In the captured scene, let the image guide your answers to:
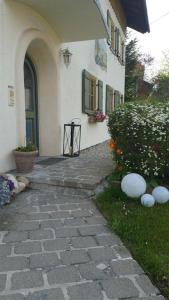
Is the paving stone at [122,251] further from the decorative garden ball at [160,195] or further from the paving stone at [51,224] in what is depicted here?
the decorative garden ball at [160,195]

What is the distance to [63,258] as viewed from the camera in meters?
2.42

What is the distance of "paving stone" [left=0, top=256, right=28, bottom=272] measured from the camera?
226cm

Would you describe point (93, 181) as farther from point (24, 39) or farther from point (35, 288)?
point (24, 39)

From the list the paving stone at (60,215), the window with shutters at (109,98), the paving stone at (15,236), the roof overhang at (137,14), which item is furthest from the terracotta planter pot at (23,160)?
the roof overhang at (137,14)

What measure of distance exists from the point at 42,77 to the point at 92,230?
163 inches

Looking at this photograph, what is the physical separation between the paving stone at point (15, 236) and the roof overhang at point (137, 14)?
11.7 metres

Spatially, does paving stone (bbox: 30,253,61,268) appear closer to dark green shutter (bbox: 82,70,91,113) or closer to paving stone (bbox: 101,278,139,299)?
paving stone (bbox: 101,278,139,299)

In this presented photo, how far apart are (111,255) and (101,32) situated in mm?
4636

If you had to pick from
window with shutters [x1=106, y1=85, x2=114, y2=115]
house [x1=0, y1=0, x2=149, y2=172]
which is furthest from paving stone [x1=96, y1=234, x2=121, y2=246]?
window with shutters [x1=106, y1=85, x2=114, y2=115]

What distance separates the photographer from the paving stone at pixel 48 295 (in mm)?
1920

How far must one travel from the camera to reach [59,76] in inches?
253

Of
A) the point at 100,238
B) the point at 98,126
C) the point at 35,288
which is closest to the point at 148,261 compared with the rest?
the point at 100,238

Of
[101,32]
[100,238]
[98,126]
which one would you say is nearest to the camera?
[100,238]

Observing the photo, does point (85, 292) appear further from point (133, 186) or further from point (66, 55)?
point (66, 55)
